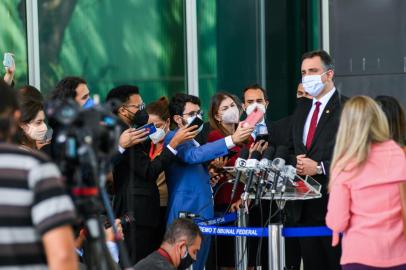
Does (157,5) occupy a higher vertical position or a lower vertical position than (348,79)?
higher

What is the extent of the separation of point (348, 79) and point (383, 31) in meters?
0.70

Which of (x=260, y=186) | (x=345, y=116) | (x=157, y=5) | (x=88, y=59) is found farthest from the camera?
(x=157, y=5)

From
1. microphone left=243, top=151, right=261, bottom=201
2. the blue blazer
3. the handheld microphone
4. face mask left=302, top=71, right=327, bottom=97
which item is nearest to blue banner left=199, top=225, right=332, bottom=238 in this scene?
the handheld microphone

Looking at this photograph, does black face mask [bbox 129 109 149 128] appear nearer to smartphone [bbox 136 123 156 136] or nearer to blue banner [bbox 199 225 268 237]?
smartphone [bbox 136 123 156 136]

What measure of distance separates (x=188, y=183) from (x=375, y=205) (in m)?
2.56

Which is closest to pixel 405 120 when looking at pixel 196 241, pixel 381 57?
pixel 196 241

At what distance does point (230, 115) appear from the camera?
8.14 meters

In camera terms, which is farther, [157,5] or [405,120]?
[157,5]

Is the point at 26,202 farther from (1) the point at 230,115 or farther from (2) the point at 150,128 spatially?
(1) the point at 230,115

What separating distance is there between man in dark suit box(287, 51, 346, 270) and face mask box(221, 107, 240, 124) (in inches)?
36.3

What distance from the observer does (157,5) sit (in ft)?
35.3

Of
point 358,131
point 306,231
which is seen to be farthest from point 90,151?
point 306,231

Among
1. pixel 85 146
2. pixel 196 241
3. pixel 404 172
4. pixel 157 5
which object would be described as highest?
pixel 157 5

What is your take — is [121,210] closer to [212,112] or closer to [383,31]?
[212,112]
